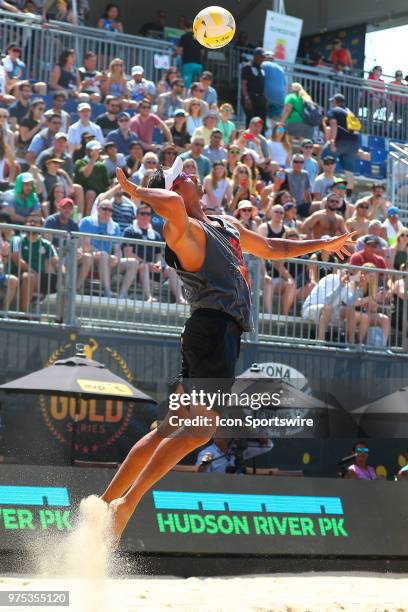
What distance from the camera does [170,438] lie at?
634 centimetres

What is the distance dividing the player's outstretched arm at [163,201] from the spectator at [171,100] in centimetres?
1125

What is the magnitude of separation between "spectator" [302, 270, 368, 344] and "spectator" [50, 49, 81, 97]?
558 cm

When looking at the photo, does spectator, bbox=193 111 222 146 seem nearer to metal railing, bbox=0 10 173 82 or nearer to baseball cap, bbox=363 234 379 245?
metal railing, bbox=0 10 173 82

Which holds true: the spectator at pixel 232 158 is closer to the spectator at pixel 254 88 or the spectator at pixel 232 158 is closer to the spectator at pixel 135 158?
the spectator at pixel 135 158

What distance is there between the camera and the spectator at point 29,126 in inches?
595

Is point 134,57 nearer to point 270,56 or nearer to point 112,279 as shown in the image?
point 270,56

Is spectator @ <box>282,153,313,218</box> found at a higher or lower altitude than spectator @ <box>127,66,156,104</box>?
lower

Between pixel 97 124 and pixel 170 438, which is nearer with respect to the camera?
pixel 170 438

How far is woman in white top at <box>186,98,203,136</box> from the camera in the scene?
1672 centimetres

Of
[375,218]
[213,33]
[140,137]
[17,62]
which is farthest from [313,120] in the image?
[213,33]

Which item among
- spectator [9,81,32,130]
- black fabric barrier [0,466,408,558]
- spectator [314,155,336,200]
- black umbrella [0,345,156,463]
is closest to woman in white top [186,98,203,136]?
spectator [314,155,336,200]

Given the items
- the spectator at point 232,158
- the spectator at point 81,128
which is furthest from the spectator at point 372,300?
the spectator at point 81,128

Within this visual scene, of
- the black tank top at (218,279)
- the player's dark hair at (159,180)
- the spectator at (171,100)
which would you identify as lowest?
the black tank top at (218,279)

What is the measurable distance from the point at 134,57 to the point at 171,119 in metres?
2.14
